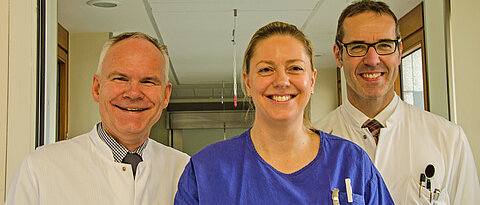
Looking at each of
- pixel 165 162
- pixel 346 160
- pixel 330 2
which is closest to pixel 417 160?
pixel 346 160

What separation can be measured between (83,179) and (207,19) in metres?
1.88

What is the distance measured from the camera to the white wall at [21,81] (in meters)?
1.22

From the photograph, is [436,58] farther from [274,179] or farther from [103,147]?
[103,147]

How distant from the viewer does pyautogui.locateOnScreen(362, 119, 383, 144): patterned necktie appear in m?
1.17

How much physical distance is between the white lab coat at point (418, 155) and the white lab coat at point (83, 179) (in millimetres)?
487

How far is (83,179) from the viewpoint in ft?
3.36

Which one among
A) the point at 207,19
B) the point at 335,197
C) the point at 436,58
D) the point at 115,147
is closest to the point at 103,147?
the point at 115,147

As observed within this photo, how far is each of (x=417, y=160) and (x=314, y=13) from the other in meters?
1.65

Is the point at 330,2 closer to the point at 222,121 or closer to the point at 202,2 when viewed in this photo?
the point at 202,2

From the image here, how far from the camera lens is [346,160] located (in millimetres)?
938

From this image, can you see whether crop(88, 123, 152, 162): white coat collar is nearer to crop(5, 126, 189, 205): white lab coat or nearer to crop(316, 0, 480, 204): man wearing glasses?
crop(5, 126, 189, 205): white lab coat

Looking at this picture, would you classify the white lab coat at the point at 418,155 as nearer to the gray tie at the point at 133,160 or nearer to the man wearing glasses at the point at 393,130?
the man wearing glasses at the point at 393,130

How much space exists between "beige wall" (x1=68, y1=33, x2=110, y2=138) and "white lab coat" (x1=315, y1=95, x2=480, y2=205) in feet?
5.35

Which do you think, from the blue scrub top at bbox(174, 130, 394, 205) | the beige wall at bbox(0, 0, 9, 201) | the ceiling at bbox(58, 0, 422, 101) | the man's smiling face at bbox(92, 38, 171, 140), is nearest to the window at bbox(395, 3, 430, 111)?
the ceiling at bbox(58, 0, 422, 101)
